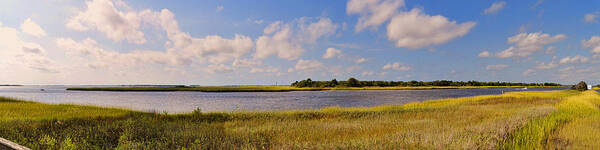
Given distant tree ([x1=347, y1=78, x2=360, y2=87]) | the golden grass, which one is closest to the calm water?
the golden grass

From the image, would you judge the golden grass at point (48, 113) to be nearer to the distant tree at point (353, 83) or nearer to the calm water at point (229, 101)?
the calm water at point (229, 101)

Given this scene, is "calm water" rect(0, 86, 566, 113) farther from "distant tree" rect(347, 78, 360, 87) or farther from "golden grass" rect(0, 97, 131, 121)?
"distant tree" rect(347, 78, 360, 87)

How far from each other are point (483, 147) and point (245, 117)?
1314 centimetres

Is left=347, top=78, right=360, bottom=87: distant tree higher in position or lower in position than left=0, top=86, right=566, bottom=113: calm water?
higher

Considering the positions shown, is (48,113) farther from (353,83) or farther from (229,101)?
(353,83)

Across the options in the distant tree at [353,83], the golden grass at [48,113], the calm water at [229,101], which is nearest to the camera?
the golden grass at [48,113]

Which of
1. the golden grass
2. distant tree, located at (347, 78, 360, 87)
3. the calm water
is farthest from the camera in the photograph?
distant tree, located at (347, 78, 360, 87)

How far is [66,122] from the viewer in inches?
484

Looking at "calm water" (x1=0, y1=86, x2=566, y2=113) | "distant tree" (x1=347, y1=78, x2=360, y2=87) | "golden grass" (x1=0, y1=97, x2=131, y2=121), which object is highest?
"distant tree" (x1=347, y1=78, x2=360, y2=87)

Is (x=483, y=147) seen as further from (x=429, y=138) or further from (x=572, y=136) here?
(x=572, y=136)

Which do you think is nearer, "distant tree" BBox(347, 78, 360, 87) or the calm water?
the calm water

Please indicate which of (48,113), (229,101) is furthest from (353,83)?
(48,113)

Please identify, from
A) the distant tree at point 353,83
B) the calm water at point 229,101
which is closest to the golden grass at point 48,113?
the calm water at point 229,101

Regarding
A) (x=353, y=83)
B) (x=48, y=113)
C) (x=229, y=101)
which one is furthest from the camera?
(x=353, y=83)
